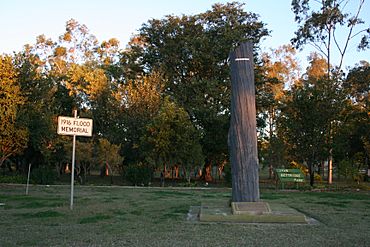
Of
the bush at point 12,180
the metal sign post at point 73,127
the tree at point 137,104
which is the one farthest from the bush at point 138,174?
the metal sign post at point 73,127

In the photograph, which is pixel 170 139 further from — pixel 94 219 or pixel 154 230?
pixel 154 230

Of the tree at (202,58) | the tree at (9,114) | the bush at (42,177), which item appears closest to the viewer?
the tree at (9,114)

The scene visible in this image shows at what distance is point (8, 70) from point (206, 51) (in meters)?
12.8

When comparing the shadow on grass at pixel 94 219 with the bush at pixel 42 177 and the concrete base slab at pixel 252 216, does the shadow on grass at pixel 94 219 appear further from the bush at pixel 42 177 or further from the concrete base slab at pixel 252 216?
the bush at pixel 42 177

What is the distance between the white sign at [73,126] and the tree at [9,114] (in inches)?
518

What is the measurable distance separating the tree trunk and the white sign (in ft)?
11.9

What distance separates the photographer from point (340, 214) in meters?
10.2

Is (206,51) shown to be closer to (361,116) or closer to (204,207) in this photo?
(361,116)

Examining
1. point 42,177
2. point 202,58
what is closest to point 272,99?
point 202,58

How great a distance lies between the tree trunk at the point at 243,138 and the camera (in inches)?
380

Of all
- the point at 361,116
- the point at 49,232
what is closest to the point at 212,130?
the point at 361,116

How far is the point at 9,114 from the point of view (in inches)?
853

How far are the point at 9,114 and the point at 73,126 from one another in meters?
13.3

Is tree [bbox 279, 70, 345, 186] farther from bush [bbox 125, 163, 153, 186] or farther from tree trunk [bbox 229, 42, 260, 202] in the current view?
tree trunk [bbox 229, 42, 260, 202]
